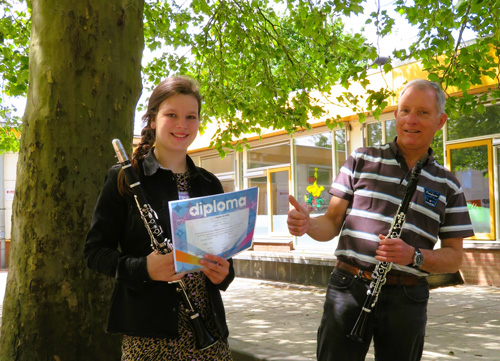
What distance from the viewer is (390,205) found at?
2.73 meters

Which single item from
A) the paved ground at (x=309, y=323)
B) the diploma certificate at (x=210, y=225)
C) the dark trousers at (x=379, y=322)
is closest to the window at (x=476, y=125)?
the paved ground at (x=309, y=323)

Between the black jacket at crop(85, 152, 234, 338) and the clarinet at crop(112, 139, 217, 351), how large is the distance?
7cm

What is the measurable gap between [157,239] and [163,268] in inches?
5.2

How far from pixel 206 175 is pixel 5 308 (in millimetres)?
2481

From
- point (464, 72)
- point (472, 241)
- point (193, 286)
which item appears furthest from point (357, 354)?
point (472, 241)

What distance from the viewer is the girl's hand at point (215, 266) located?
6.92 ft

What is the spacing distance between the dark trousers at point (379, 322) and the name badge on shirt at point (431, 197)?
0.42 meters

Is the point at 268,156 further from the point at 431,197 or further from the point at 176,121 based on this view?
the point at 176,121

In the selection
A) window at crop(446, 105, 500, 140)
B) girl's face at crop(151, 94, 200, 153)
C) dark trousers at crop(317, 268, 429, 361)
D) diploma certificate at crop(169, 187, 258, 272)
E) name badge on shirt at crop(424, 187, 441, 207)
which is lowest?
dark trousers at crop(317, 268, 429, 361)

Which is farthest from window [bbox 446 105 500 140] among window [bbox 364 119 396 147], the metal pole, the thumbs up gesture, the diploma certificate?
the metal pole

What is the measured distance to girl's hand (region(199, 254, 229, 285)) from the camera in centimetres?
211

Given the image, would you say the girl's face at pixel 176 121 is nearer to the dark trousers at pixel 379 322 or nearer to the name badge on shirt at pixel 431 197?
the dark trousers at pixel 379 322

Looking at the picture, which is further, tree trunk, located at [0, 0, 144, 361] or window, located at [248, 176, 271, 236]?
window, located at [248, 176, 271, 236]

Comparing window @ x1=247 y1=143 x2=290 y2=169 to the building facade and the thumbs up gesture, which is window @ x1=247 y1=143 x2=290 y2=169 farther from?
the thumbs up gesture
